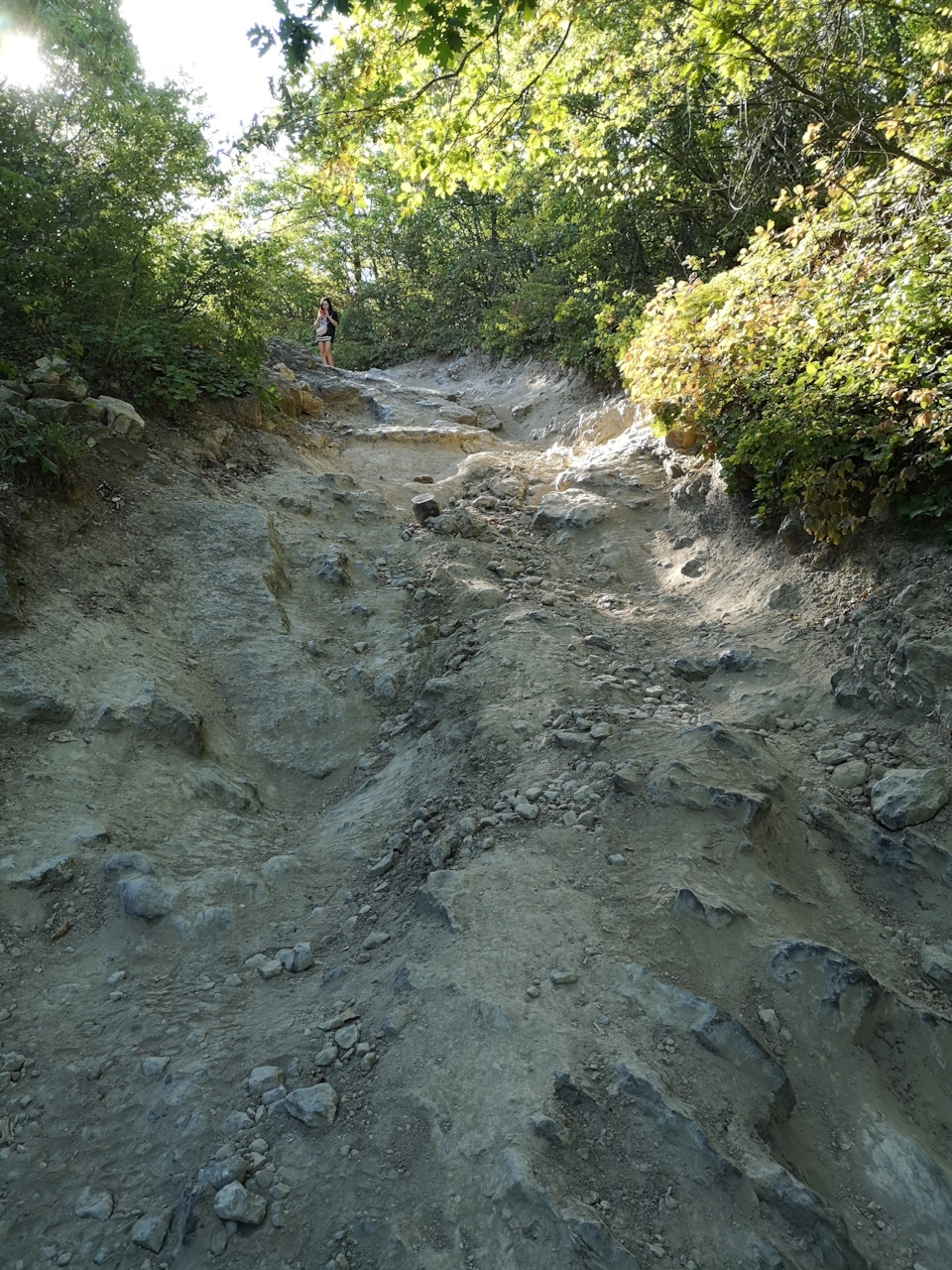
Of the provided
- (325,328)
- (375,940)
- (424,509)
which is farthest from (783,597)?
(325,328)

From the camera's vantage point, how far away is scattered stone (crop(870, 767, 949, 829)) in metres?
3.46

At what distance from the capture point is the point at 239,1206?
214cm

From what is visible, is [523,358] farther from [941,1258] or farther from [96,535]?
[941,1258]

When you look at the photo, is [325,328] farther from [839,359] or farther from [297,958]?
[297,958]

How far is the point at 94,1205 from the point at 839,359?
582 cm

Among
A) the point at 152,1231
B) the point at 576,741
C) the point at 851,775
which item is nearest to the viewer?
the point at 152,1231

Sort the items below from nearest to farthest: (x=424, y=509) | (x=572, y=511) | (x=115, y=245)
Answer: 1. (x=115, y=245)
2. (x=572, y=511)
3. (x=424, y=509)

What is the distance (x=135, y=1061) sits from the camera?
266 cm

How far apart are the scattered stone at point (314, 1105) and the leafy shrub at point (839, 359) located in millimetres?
4401

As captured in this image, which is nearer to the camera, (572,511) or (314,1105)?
(314,1105)

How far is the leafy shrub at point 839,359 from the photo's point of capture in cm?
432

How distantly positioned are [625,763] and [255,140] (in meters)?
5.02

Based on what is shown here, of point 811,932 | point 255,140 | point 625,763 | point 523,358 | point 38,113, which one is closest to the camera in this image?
point 811,932

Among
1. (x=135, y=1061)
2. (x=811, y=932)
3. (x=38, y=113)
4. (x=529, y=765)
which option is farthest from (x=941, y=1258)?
(x=38, y=113)
